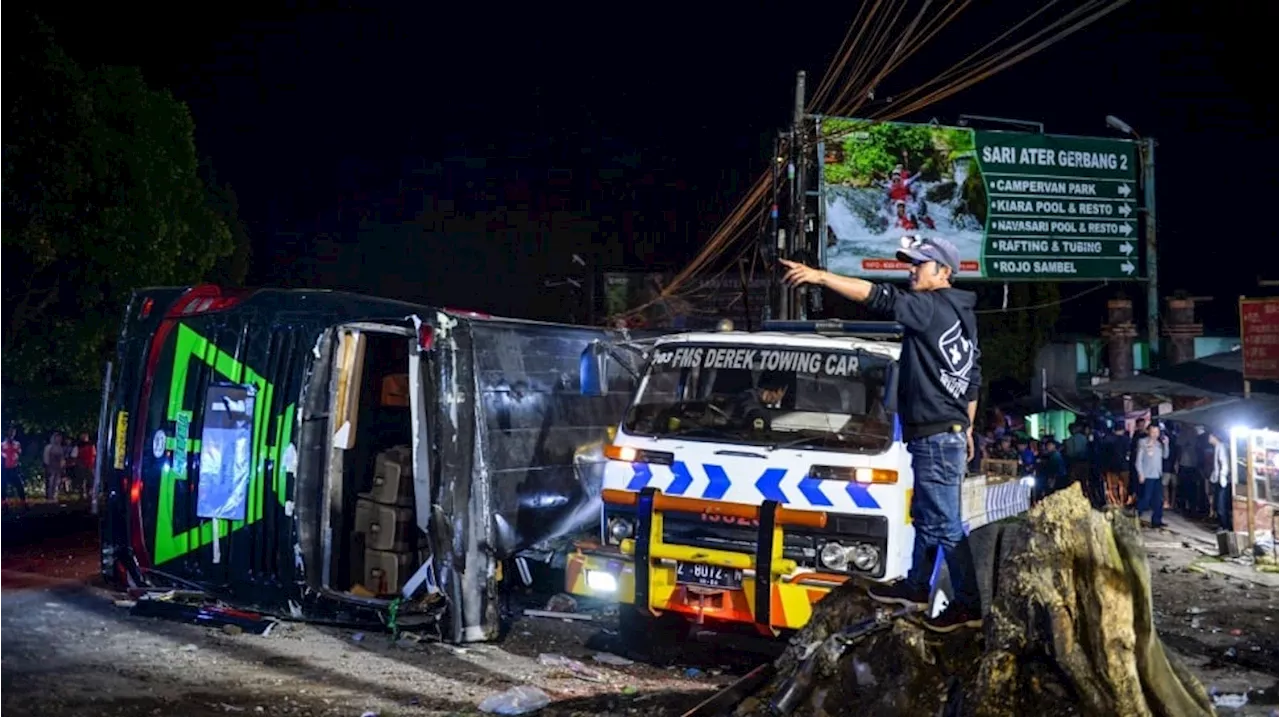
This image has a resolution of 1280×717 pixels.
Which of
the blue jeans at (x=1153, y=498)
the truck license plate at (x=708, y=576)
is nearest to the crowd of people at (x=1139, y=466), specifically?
the blue jeans at (x=1153, y=498)

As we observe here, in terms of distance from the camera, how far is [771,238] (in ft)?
63.5

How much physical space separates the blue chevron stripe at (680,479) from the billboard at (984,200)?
46.7 ft

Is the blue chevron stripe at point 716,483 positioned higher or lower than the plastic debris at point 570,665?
higher

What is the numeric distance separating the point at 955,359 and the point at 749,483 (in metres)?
2.02

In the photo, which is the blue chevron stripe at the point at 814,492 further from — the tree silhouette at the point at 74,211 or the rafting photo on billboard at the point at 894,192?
the tree silhouette at the point at 74,211

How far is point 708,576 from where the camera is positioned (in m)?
7.64

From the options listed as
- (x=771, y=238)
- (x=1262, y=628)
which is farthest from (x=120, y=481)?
(x=771, y=238)

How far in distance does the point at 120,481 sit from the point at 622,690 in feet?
14.4

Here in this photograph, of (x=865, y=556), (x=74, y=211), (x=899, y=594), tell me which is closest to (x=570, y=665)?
(x=865, y=556)

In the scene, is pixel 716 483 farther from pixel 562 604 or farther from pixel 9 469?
pixel 9 469

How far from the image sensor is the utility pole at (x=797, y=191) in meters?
18.3

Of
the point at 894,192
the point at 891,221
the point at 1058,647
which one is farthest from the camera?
the point at 894,192

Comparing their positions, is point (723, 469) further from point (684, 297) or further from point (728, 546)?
point (684, 297)

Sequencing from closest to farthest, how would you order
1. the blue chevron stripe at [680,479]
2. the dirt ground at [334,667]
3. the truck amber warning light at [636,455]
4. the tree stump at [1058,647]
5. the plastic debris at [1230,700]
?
the tree stump at [1058,647] < the plastic debris at [1230,700] < the dirt ground at [334,667] < the blue chevron stripe at [680,479] < the truck amber warning light at [636,455]
